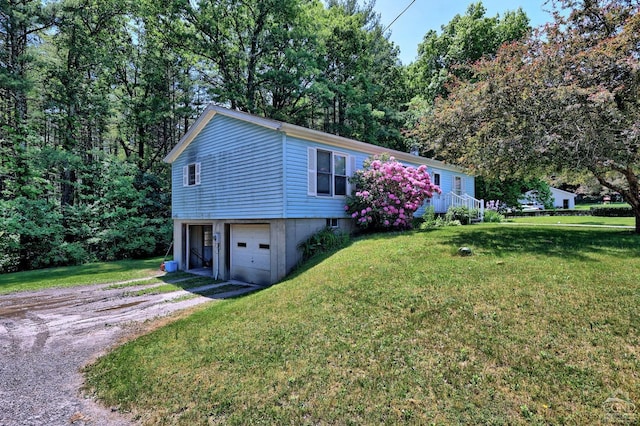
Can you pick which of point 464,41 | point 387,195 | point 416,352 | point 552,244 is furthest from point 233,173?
point 464,41

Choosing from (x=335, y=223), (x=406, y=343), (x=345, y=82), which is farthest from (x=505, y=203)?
(x=406, y=343)

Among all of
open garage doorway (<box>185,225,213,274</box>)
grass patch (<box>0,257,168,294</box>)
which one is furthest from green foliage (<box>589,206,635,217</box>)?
grass patch (<box>0,257,168,294</box>)

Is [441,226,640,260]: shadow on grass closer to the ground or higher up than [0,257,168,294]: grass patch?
higher up

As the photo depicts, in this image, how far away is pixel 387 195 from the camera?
1117cm

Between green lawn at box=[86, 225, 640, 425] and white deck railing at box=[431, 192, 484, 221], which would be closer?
green lawn at box=[86, 225, 640, 425]

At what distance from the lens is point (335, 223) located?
1141 centimetres

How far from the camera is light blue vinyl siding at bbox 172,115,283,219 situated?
32.2ft

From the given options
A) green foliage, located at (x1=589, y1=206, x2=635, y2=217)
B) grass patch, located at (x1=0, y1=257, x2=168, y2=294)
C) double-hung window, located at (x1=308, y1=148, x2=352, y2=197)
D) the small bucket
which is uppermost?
double-hung window, located at (x1=308, y1=148, x2=352, y2=197)

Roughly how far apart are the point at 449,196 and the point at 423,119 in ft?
26.8

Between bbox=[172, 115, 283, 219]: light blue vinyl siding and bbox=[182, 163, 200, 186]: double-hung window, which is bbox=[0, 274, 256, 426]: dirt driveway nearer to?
bbox=[172, 115, 283, 219]: light blue vinyl siding

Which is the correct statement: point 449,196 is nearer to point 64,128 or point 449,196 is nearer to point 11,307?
point 11,307

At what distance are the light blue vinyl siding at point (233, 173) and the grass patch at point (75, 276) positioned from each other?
3.21 m

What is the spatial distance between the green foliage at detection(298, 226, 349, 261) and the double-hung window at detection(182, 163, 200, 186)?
232 inches

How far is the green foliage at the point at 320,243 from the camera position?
9.95 m
